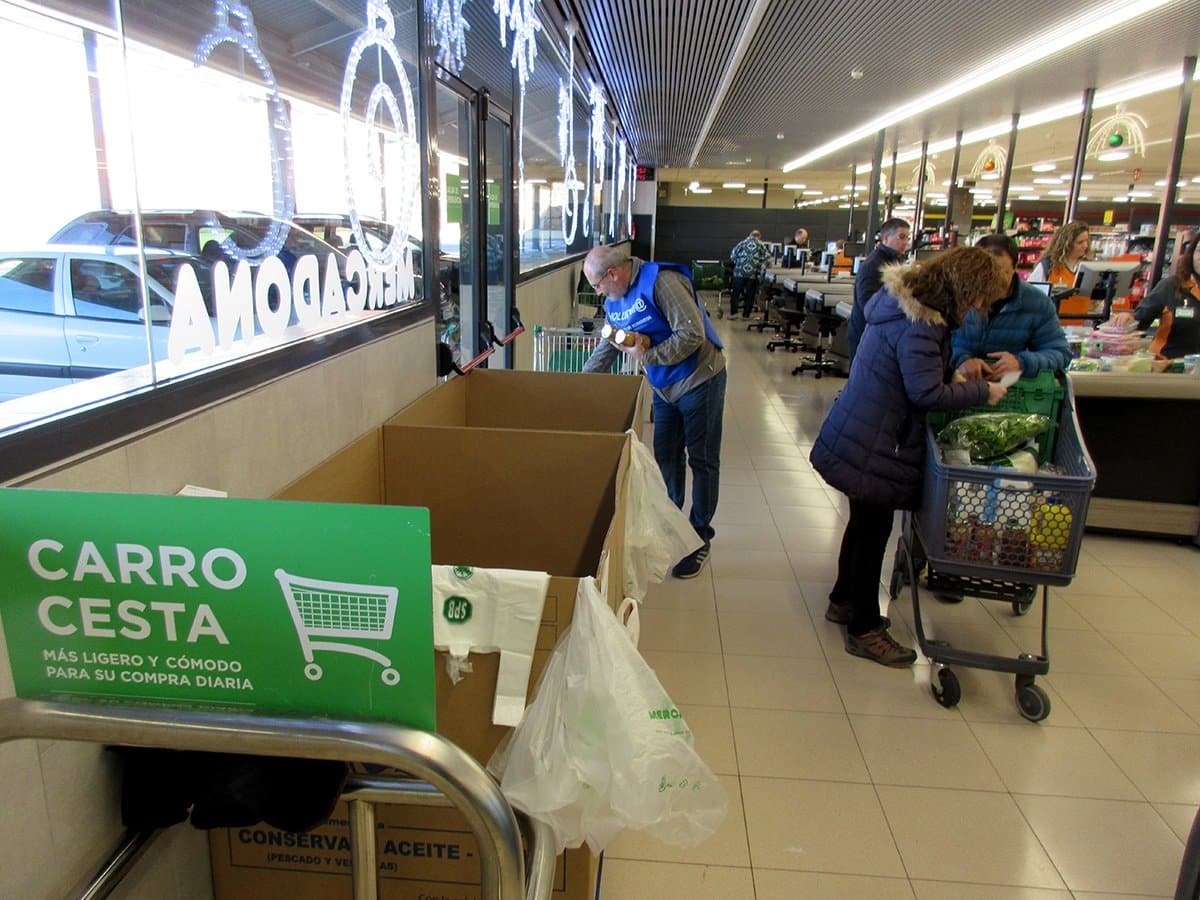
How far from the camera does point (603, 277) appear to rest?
3.48 meters

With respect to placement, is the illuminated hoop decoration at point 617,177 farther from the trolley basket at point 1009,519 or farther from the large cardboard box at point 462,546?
the trolley basket at point 1009,519

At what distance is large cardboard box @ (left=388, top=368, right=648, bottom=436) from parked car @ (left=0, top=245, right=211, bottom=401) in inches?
68.3

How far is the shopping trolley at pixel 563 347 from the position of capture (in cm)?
547

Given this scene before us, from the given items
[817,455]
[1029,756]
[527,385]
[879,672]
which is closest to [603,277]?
[527,385]

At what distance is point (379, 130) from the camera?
2.49 metres

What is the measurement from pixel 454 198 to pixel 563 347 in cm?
180

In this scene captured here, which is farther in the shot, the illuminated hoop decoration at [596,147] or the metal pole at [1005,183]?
the metal pole at [1005,183]

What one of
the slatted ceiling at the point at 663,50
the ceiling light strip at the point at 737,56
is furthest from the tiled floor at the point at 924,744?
the slatted ceiling at the point at 663,50

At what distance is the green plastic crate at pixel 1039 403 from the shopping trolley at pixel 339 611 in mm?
2450

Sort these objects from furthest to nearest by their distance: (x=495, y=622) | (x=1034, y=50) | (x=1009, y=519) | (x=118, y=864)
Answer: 1. (x=1034, y=50)
2. (x=1009, y=519)
3. (x=495, y=622)
4. (x=118, y=864)

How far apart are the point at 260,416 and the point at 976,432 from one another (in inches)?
86.7

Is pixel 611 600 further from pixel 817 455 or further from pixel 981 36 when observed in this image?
pixel 981 36

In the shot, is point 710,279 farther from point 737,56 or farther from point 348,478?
point 348,478

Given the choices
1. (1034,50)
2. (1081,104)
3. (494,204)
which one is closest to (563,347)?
(494,204)
